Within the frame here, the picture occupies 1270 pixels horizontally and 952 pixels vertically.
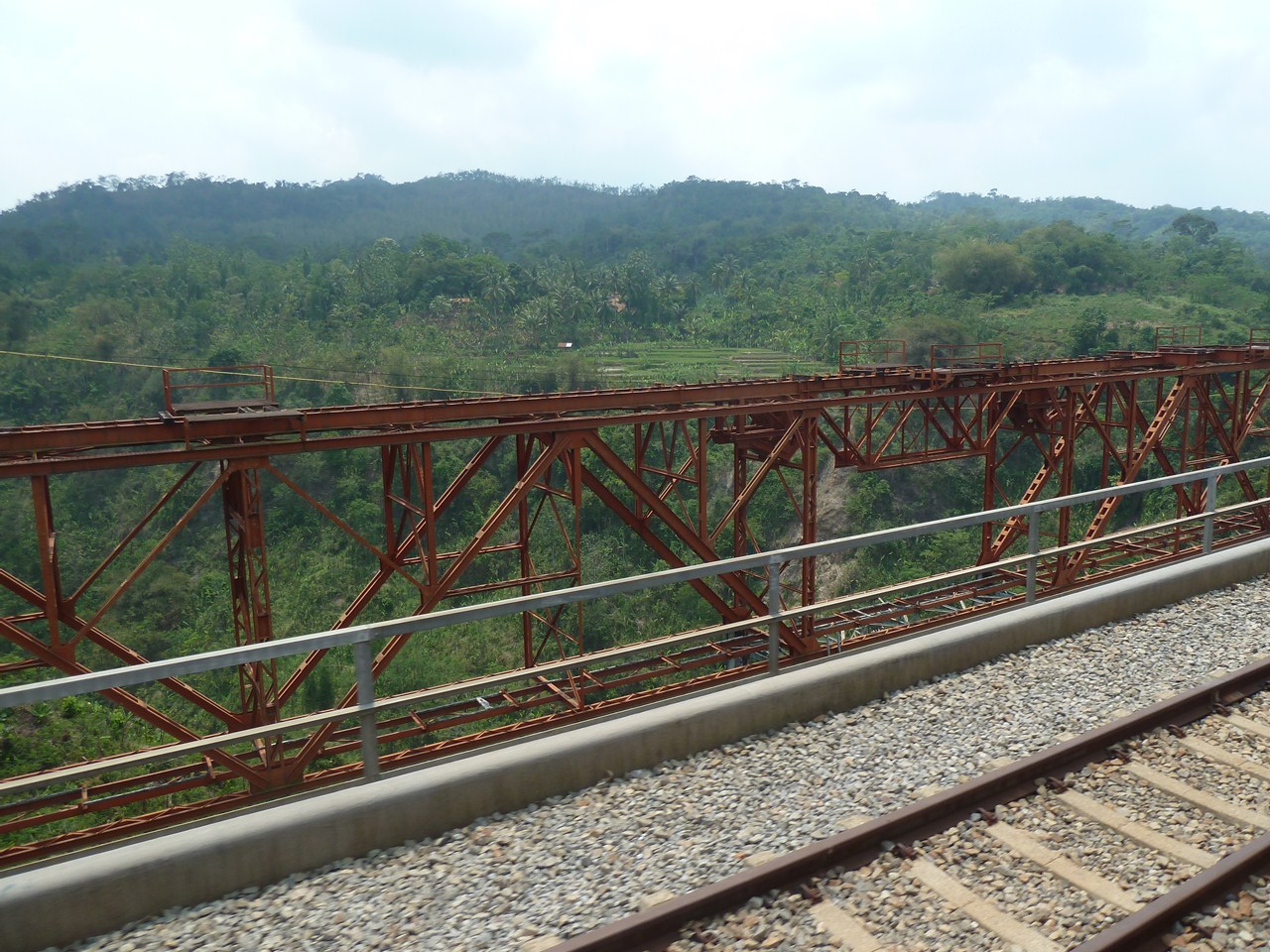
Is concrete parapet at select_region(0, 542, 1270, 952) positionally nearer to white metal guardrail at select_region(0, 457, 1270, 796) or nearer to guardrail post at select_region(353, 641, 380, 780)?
guardrail post at select_region(353, 641, 380, 780)

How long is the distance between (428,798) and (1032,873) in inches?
123

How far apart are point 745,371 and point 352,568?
91.2 ft

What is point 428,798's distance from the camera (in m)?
5.20

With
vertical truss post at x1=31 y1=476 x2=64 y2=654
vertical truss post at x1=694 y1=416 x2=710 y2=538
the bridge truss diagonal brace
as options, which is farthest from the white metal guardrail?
vertical truss post at x1=694 y1=416 x2=710 y2=538

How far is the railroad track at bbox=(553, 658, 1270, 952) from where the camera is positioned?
438 cm

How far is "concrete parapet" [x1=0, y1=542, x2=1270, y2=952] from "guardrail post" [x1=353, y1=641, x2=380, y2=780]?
14 cm

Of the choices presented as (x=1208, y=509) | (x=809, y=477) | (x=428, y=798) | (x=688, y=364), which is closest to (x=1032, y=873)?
(x=428, y=798)

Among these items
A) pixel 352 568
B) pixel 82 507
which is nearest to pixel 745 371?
pixel 352 568

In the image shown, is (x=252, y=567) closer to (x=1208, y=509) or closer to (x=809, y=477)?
(x=809, y=477)

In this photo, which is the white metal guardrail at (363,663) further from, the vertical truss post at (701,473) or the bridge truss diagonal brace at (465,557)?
the vertical truss post at (701,473)

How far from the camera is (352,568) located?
49.3 metres

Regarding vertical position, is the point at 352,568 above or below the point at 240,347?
below

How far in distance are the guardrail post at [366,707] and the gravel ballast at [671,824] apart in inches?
18.9

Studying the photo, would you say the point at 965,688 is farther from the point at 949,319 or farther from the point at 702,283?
the point at 702,283
